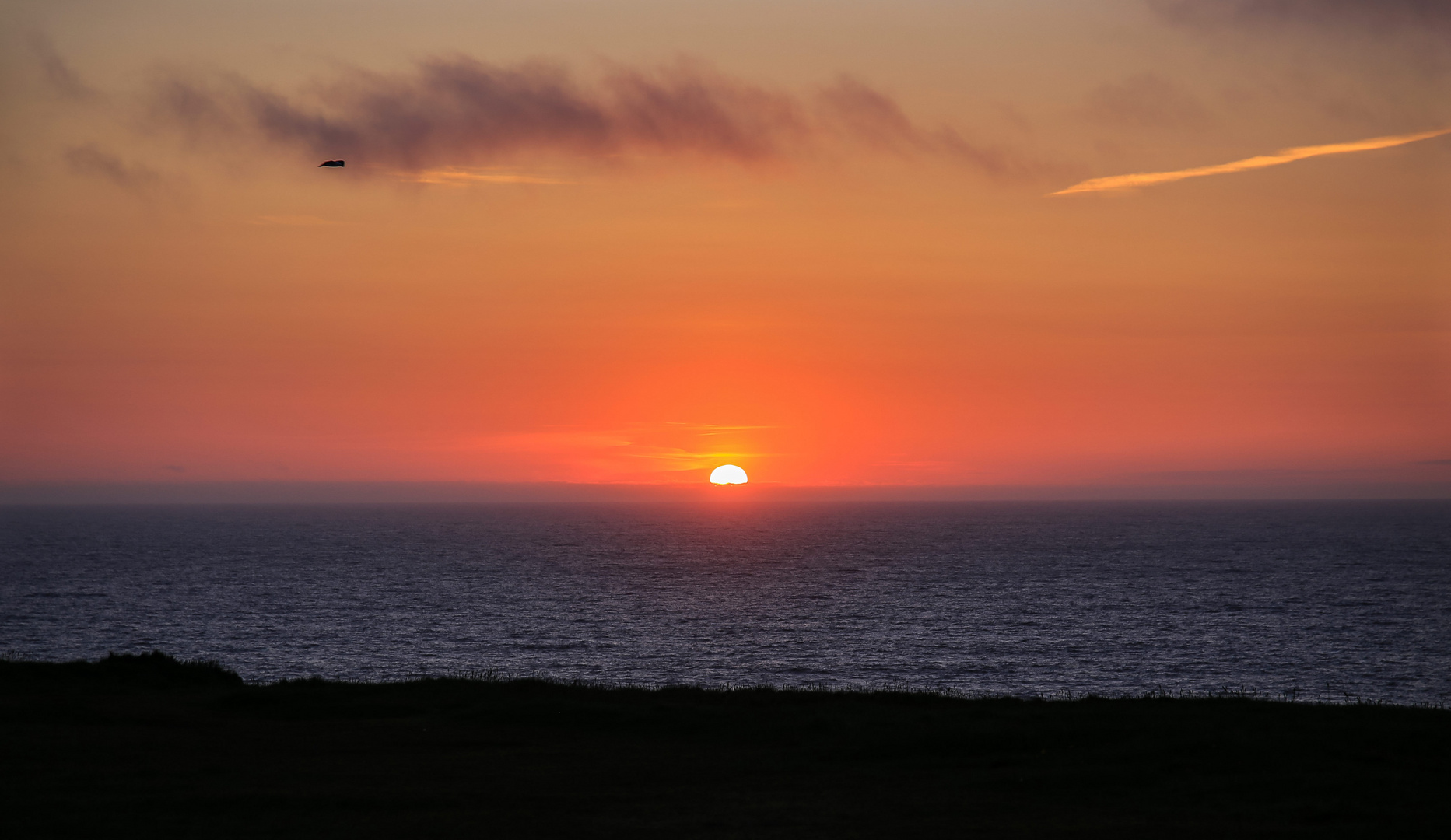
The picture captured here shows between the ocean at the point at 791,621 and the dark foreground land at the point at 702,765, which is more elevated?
the dark foreground land at the point at 702,765

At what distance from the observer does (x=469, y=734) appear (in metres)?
32.0

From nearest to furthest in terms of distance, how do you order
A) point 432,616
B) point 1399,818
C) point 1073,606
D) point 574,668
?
point 1399,818
point 574,668
point 432,616
point 1073,606

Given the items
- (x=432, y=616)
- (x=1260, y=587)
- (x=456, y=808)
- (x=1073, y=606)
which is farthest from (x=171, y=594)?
(x=1260, y=587)

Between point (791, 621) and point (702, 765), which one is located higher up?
point (702, 765)

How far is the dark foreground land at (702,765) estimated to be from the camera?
71.2ft

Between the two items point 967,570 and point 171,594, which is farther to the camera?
point 967,570

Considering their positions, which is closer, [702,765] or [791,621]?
[702,765]

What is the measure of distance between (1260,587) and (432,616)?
90.6 metres

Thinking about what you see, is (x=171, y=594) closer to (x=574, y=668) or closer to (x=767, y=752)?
(x=574, y=668)

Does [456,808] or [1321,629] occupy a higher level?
[456,808]

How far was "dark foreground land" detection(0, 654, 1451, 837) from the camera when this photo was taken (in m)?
21.7

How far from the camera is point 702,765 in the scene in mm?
27750

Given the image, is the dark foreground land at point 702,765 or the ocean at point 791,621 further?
the ocean at point 791,621

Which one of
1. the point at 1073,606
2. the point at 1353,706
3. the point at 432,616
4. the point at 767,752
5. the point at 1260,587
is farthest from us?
the point at 1260,587
